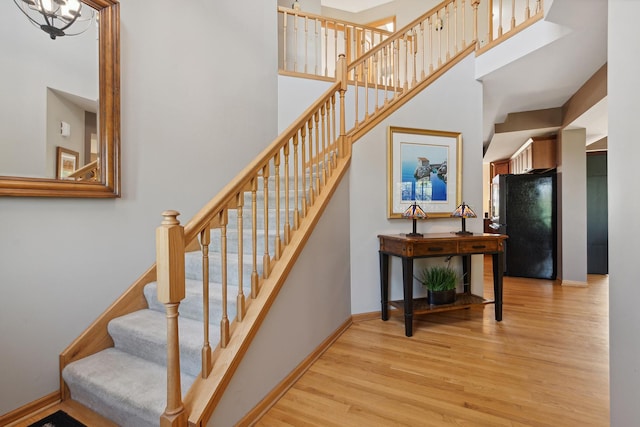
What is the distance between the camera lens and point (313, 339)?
7.58 ft

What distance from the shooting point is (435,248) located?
9.30ft

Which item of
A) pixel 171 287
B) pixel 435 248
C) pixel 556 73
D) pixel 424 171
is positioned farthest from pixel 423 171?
pixel 171 287

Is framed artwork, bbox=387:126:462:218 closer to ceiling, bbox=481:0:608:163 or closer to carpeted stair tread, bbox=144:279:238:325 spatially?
ceiling, bbox=481:0:608:163

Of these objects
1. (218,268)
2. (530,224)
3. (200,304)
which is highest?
(530,224)

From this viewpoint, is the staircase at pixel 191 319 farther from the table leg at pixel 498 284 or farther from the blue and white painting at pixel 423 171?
the table leg at pixel 498 284

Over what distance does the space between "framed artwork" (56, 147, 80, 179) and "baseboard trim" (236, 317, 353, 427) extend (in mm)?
1686

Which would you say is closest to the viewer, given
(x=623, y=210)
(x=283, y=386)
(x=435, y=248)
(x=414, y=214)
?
(x=623, y=210)

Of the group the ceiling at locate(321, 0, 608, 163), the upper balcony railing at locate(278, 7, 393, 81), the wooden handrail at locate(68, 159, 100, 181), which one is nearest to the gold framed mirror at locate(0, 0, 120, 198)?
the wooden handrail at locate(68, 159, 100, 181)

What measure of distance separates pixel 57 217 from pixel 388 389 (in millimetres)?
2181

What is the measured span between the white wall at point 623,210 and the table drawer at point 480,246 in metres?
1.66

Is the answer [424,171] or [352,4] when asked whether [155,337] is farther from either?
[352,4]

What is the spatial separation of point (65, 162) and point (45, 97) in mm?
363

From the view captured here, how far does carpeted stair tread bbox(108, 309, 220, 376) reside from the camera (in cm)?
165

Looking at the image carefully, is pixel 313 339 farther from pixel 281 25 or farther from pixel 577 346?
pixel 281 25
